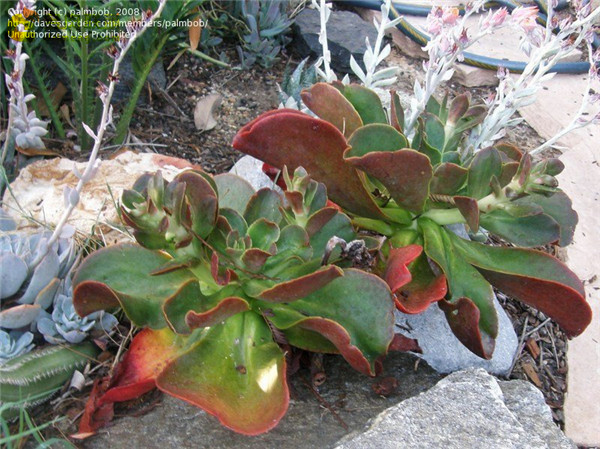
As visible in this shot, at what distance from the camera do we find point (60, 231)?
62.6 inches

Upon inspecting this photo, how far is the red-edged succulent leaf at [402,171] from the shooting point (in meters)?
1.51

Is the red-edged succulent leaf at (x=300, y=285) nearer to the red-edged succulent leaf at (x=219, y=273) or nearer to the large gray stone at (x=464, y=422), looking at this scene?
the red-edged succulent leaf at (x=219, y=273)

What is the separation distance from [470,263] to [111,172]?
45.7 inches

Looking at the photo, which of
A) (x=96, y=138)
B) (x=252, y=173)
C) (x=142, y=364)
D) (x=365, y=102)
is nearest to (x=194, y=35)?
(x=252, y=173)

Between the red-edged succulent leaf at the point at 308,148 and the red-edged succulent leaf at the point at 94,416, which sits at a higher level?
the red-edged succulent leaf at the point at 308,148

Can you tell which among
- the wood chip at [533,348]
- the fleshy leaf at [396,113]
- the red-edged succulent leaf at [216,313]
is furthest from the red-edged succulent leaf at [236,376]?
the wood chip at [533,348]

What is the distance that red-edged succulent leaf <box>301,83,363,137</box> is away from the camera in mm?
1772

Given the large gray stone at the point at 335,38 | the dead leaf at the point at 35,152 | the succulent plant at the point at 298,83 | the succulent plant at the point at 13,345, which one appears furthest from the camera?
the large gray stone at the point at 335,38

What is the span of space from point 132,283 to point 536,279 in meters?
0.98

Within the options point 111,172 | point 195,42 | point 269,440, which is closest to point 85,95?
point 111,172

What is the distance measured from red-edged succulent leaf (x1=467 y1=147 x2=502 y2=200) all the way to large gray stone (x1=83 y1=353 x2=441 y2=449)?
1.74ft

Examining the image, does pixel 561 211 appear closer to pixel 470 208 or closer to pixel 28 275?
pixel 470 208

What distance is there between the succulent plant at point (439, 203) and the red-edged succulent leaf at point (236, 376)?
338 millimetres

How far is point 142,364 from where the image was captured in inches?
58.4
